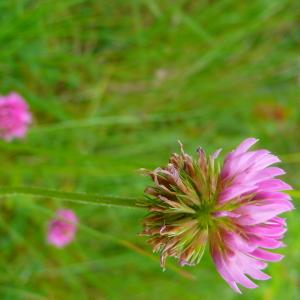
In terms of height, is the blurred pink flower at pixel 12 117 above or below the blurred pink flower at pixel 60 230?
above

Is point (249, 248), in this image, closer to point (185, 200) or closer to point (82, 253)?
point (185, 200)

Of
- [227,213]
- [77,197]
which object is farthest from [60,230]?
[227,213]

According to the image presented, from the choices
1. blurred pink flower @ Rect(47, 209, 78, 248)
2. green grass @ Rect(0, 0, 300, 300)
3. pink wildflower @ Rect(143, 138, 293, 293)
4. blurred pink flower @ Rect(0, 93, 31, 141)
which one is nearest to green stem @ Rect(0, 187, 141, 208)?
pink wildflower @ Rect(143, 138, 293, 293)

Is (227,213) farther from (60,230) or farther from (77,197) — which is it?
(60,230)

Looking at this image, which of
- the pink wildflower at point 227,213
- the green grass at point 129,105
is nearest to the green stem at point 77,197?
the pink wildflower at point 227,213

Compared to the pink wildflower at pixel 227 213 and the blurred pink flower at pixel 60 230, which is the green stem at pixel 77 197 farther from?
the blurred pink flower at pixel 60 230

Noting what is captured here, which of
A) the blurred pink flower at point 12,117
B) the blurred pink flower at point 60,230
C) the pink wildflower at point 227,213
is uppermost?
the blurred pink flower at point 12,117
